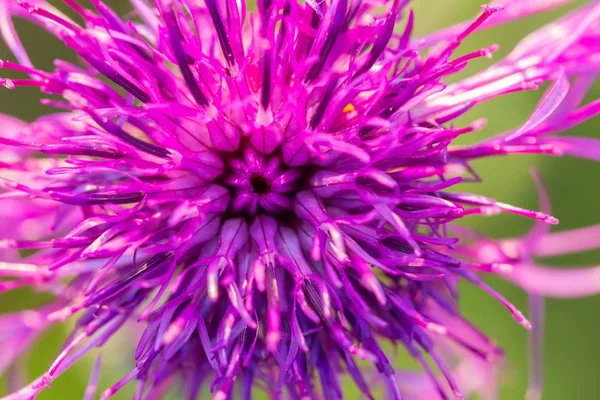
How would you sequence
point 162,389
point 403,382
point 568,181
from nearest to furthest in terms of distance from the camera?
point 162,389
point 403,382
point 568,181

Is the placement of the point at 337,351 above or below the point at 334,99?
below

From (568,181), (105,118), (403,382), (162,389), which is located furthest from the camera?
(568,181)

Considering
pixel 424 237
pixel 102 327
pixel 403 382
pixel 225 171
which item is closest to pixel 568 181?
pixel 403 382

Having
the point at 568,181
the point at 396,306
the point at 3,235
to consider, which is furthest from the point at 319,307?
the point at 568,181

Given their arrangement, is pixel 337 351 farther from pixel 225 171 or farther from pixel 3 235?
pixel 3 235

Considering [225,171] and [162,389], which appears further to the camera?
[162,389]

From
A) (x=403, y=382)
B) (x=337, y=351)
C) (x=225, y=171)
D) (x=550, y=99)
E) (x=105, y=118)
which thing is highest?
(x=105, y=118)

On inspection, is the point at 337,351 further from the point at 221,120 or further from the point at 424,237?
the point at 221,120
